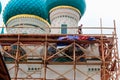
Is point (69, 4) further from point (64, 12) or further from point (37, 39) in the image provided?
point (37, 39)

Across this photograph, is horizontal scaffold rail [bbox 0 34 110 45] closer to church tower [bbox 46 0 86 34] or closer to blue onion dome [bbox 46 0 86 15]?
church tower [bbox 46 0 86 34]

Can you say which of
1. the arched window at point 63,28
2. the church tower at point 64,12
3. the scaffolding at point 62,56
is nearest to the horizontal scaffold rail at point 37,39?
the scaffolding at point 62,56

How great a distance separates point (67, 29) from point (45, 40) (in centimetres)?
316

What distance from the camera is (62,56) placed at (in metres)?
17.1

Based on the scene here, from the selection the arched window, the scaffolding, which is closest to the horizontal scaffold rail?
the scaffolding

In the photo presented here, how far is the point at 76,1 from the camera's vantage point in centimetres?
1995

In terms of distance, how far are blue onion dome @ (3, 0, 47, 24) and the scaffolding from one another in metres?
3.41

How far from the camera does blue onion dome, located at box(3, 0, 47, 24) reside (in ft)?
66.4

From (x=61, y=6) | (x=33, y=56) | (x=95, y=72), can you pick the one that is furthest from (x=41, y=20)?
(x=95, y=72)

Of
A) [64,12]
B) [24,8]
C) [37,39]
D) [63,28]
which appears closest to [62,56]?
[37,39]

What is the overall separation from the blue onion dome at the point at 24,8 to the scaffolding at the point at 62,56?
341 cm

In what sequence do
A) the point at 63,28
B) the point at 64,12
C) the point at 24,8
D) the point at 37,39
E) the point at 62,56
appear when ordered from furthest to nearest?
1. the point at 24,8
2. the point at 64,12
3. the point at 63,28
4. the point at 62,56
5. the point at 37,39

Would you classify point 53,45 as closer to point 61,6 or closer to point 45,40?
point 45,40

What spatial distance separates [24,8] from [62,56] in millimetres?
4407
